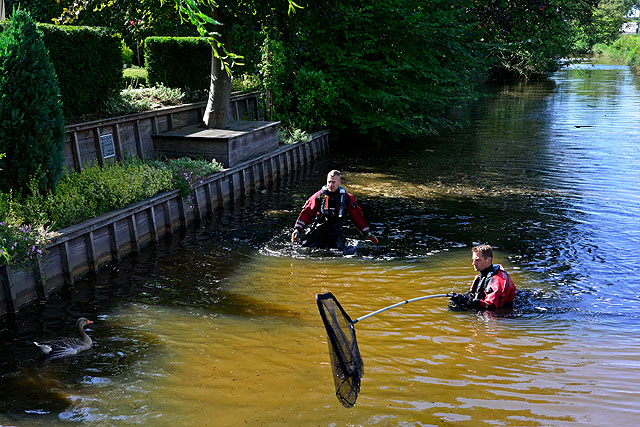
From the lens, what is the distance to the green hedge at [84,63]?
637 inches

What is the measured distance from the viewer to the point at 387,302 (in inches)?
424

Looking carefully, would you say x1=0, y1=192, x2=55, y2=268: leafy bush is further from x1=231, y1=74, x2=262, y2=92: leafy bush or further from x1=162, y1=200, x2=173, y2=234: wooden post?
x1=231, y1=74, x2=262, y2=92: leafy bush

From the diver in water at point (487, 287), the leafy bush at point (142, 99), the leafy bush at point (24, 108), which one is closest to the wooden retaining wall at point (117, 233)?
the leafy bush at point (24, 108)

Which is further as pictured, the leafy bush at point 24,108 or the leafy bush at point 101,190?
the leafy bush at point 101,190

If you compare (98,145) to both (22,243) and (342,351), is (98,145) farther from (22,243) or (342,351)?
(342,351)

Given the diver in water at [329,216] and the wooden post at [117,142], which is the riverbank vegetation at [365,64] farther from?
the diver in water at [329,216]

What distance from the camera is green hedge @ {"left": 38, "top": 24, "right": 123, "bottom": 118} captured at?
53.1 ft

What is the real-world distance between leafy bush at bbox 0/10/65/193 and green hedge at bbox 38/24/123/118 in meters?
3.99

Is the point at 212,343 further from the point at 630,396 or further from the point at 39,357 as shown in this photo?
the point at 630,396

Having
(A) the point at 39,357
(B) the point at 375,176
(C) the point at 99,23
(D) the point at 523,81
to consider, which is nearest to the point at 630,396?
(A) the point at 39,357

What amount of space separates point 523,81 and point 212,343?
56978 millimetres

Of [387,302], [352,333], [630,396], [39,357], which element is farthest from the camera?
[387,302]

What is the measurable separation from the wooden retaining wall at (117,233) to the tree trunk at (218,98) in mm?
1821

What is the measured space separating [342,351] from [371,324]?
3.49m
